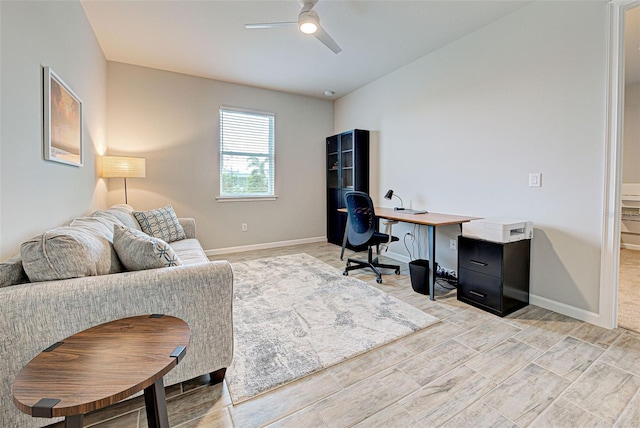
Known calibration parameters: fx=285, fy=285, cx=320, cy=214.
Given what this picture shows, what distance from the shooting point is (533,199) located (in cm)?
252

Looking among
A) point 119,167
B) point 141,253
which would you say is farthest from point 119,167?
point 141,253

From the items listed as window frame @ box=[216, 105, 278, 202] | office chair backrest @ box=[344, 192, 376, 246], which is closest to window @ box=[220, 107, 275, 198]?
window frame @ box=[216, 105, 278, 202]

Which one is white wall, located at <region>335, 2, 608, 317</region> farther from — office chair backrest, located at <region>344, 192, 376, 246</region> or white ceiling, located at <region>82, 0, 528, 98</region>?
office chair backrest, located at <region>344, 192, 376, 246</region>

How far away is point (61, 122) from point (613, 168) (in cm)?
402

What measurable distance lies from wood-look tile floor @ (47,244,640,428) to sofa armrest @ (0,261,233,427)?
228mm

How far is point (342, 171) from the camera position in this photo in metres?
4.92

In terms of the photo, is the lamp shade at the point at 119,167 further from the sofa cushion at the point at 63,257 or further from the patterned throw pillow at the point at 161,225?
the sofa cushion at the point at 63,257

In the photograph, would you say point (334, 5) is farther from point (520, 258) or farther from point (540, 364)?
point (540, 364)

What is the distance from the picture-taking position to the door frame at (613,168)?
2.02 m

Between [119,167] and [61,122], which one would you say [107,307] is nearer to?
[61,122]

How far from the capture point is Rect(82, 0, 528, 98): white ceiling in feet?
8.32

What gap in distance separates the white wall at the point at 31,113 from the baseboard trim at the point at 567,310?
12.1ft

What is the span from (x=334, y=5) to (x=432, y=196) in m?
2.28

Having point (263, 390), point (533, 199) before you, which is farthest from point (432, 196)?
point (263, 390)
